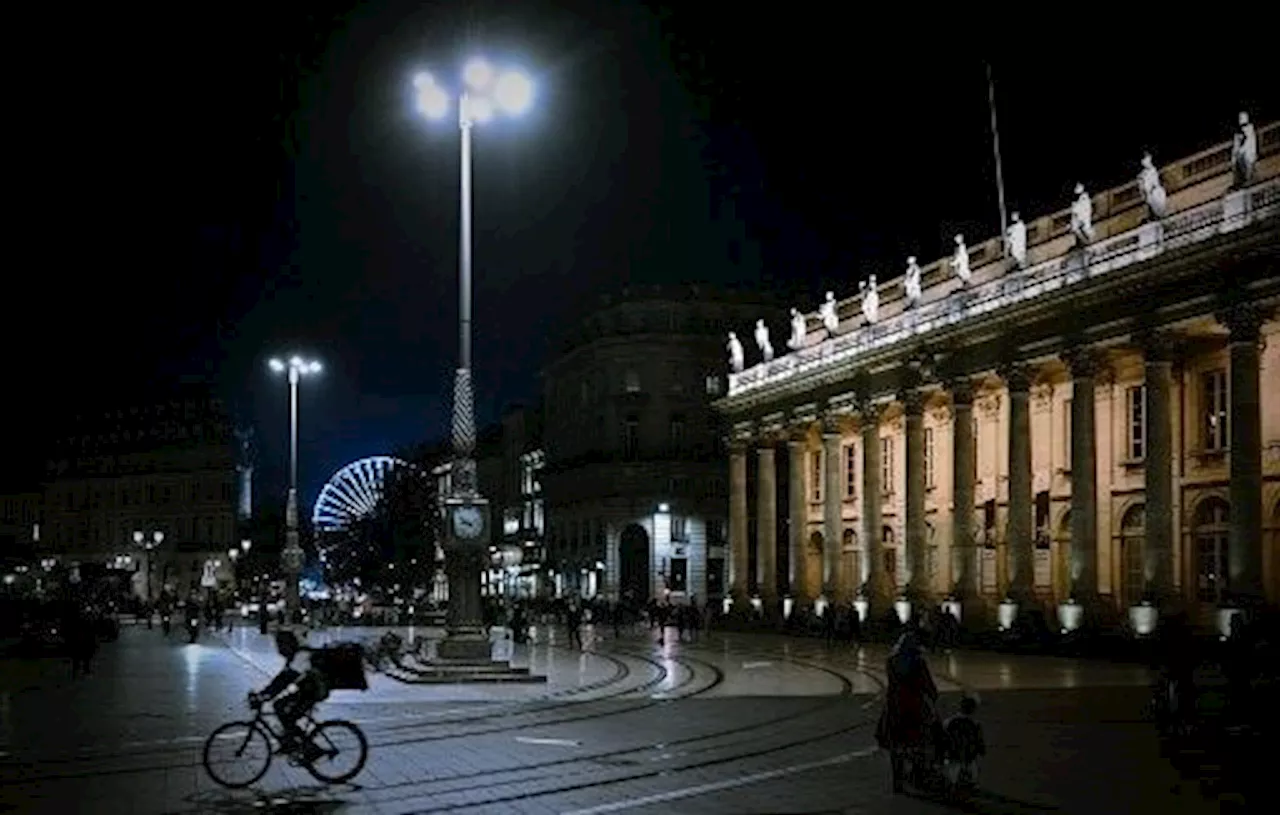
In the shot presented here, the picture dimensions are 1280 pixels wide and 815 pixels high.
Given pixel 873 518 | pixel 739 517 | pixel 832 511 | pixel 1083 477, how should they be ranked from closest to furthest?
pixel 1083 477 → pixel 873 518 → pixel 832 511 → pixel 739 517

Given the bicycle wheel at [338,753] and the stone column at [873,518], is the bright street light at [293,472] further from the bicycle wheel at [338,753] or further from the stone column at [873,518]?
the bicycle wheel at [338,753]

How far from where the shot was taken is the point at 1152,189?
45.7 meters

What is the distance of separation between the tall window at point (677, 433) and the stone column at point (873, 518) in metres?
38.5

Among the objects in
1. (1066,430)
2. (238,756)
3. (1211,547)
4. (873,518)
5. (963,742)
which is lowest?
(238,756)

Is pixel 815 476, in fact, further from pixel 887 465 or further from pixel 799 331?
pixel 799 331

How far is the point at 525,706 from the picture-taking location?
28.4m

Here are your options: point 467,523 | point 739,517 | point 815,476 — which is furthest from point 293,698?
point 739,517

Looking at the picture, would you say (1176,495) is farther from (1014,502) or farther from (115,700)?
(115,700)

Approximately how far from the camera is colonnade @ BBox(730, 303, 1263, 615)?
42.9m

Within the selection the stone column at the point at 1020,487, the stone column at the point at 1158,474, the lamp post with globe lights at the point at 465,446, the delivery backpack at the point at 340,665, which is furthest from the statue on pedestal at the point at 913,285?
the delivery backpack at the point at 340,665

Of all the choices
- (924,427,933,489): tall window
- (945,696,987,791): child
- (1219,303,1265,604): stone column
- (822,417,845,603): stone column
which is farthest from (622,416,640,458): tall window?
(945,696,987,791): child

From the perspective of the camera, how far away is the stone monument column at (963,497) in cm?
5781

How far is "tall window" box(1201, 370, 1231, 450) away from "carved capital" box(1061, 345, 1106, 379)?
3235mm

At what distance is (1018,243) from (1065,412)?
7.37m
